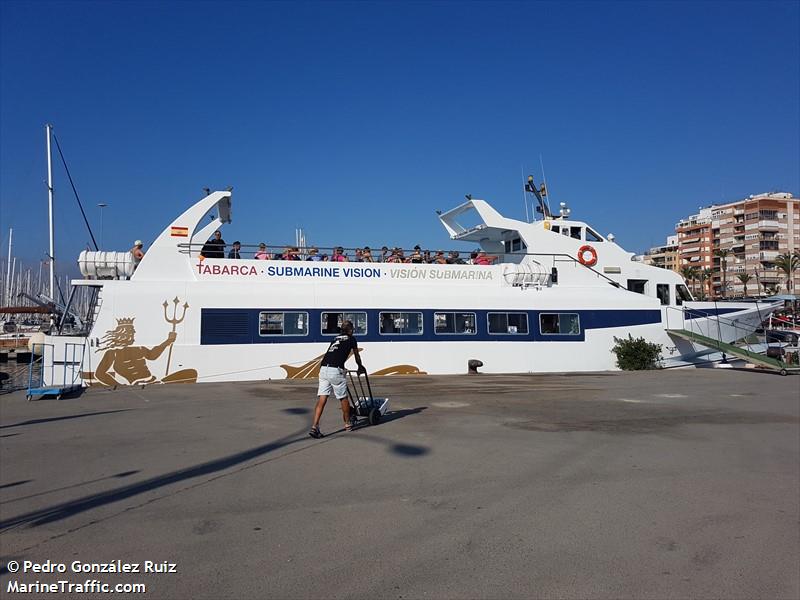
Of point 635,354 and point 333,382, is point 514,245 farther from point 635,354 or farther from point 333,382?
point 333,382

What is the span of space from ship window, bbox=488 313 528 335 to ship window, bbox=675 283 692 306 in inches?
246

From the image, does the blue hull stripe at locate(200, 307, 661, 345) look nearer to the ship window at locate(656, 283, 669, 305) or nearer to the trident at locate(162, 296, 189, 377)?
the trident at locate(162, 296, 189, 377)

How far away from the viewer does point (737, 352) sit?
60.7ft

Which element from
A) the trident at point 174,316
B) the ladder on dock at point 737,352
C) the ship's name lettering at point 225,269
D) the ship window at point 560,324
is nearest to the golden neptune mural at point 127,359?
the trident at point 174,316

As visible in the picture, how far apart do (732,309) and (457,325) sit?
34.3 ft

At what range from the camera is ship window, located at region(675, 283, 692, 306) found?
20703mm

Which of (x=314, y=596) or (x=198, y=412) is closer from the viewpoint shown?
(x=314, y=596)

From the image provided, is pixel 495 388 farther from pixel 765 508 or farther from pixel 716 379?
pixel 765 508

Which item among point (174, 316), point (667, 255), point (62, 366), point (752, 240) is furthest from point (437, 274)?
point (667, 255)

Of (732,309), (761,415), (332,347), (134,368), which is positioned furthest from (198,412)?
(732,309)

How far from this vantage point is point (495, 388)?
1412 centimetres

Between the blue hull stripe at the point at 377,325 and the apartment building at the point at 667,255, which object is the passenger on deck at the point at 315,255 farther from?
the apartment building at the point at 667,255
